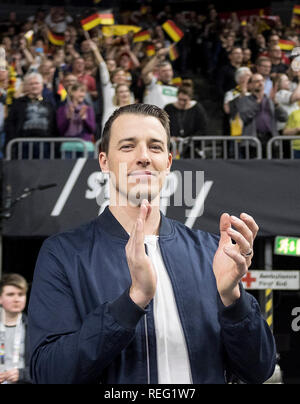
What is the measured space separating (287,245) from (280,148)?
111 centimetres

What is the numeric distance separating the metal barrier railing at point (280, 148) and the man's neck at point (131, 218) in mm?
7048

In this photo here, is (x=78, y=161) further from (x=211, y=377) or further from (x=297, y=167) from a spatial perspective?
(x=211, y=377)

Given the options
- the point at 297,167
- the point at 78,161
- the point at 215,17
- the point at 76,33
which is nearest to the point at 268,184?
the point at 297,167

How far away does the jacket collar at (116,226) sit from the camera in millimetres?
1779

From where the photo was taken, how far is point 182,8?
63.2 feet

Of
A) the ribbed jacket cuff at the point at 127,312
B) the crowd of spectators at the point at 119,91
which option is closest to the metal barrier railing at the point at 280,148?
the crowd of spectators at the point at 119,91

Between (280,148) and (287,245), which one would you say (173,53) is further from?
(287,245)

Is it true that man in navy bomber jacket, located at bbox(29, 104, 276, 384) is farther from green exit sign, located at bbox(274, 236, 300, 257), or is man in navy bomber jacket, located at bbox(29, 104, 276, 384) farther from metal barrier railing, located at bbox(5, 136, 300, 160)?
green exit sign, located at bbox(274, 236, 300, 257)

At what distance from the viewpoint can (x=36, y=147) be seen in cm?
879

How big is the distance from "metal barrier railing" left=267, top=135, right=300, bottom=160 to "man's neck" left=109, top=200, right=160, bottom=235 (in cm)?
705

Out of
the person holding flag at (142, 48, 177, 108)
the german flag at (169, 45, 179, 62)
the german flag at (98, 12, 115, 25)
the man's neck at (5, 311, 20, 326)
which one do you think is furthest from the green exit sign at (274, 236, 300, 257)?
the german flag at (98, 12, 115, 25)

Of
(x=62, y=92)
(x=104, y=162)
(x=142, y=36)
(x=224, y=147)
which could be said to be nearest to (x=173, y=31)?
(x=142, y=36)

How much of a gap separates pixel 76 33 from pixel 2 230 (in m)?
6.32

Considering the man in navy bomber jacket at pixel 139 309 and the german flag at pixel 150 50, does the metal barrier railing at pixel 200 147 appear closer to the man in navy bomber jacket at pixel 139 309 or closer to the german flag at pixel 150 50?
the german flag at pixel 150 50
